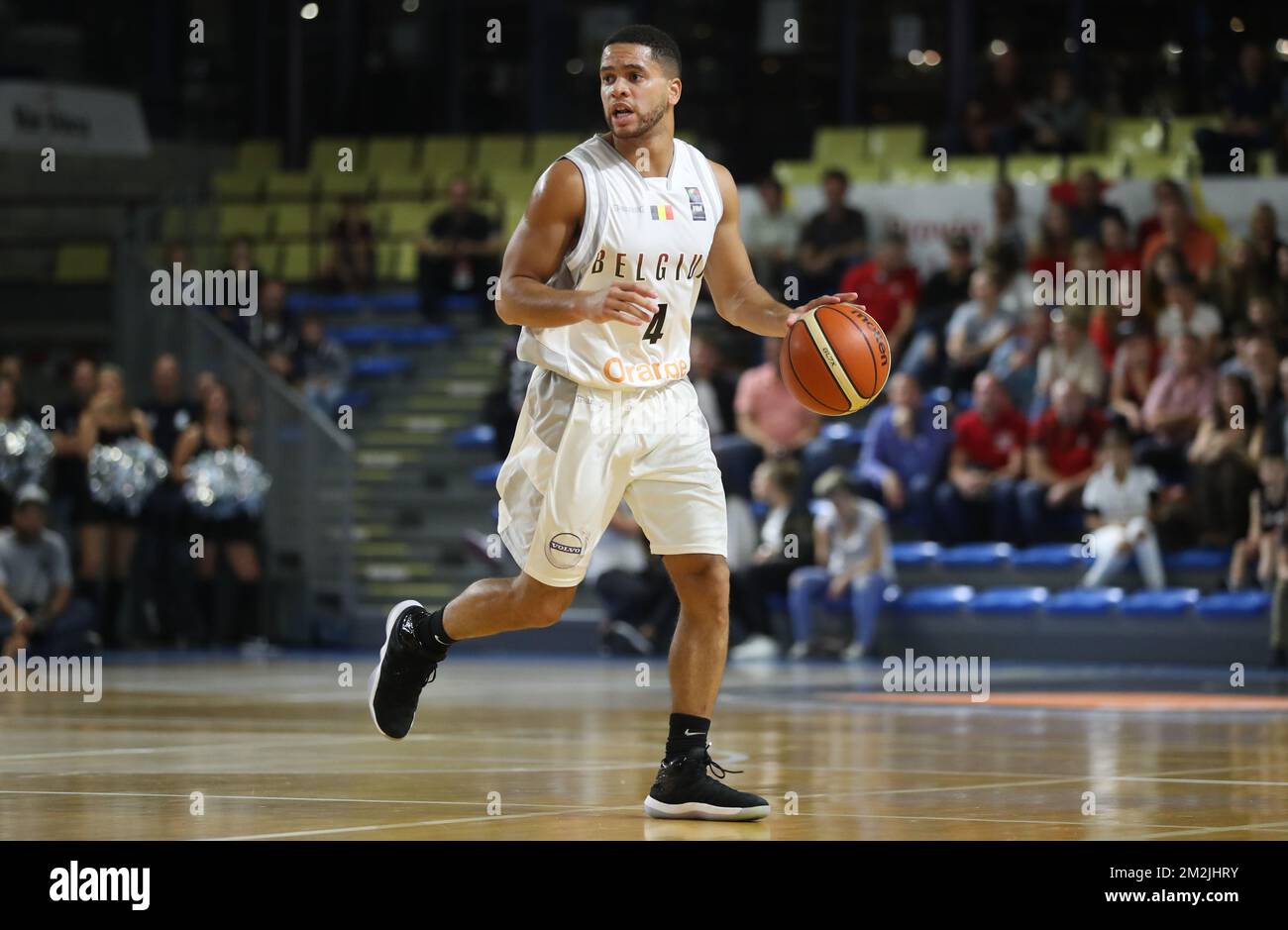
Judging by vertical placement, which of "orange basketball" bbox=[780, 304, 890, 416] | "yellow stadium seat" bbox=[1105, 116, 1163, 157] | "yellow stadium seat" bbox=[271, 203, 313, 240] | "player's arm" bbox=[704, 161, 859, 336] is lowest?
"orange basketball" bbox=[780, 304, 890, 416]

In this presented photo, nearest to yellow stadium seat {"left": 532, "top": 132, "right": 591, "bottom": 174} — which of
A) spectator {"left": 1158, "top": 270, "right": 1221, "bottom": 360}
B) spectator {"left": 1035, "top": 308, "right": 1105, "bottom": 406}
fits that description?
spectator {"left": 1035, "top": 308, "right": 1105, "bottom": 406}

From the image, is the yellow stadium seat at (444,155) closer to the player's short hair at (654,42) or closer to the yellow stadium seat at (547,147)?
the yellow stadium seat at (547,147)

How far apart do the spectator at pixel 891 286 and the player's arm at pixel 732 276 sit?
10.2 meters

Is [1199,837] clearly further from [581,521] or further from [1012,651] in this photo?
[1012,651]

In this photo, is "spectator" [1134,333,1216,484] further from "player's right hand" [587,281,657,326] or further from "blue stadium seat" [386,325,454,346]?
"player's right hand" [587,281,657,326]

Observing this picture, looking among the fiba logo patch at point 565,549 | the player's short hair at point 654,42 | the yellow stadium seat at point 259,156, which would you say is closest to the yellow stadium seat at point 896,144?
the yellow stadium seat at point 259,156

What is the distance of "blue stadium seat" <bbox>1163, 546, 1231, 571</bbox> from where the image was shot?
48.6 feet

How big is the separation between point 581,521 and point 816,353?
0.85 m

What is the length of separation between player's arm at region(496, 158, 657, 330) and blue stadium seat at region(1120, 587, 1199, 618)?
9205 millimetres

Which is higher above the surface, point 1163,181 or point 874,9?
point 874,9

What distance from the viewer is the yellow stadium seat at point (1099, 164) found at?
18.8m

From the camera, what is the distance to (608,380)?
6.33 m

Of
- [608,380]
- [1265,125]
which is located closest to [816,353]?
[608,380]

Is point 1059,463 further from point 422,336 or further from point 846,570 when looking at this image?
point 422,336
